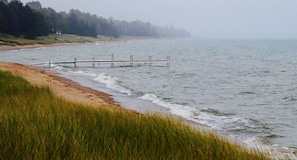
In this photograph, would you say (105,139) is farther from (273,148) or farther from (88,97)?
(88,97)

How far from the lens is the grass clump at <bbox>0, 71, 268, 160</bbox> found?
15.8 feet

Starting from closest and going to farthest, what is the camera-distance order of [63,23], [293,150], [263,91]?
[293,150], [263,91], [63,23]

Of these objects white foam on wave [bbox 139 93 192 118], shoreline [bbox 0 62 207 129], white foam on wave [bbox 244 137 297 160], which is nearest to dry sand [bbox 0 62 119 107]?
shoreline [bbox 0 62 207 129]

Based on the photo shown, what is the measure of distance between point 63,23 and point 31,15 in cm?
3782

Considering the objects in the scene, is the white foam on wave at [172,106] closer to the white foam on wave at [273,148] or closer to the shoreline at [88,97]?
the shoreline at [88,97]

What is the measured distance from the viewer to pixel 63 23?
428 feet

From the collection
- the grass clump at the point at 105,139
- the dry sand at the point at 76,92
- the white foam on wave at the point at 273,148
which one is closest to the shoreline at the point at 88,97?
the dry sand at the point at 76,92

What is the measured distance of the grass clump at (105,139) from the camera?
15.8 ft

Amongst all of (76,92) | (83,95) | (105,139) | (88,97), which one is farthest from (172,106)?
(105,139)

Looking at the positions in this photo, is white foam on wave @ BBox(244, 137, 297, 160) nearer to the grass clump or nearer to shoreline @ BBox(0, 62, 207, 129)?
shoreline @ BBox(0, 62, 207, 129)

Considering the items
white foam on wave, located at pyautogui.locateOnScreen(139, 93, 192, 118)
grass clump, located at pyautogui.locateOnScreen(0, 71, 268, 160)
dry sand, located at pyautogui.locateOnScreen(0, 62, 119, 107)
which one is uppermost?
grass clump, located at pyautogui.locateOnScreen(0, 71, 268, 160)

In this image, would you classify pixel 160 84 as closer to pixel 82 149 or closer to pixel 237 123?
pixel 237 123

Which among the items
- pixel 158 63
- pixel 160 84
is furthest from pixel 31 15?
pixel 160 84

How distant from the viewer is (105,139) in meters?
5.68
